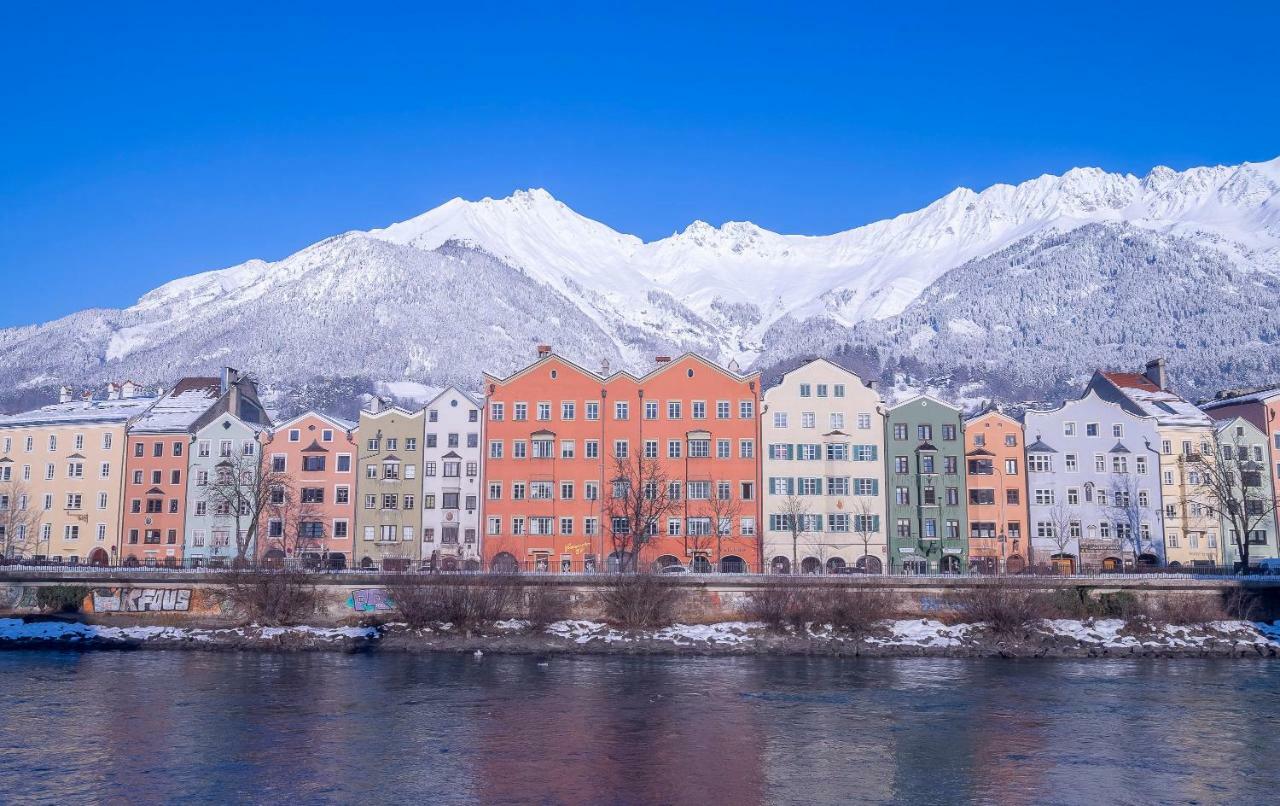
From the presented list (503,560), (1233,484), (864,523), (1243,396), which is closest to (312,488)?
A: (503,560)

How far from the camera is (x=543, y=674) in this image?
50344 millimetres

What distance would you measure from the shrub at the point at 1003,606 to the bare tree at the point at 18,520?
6847cm

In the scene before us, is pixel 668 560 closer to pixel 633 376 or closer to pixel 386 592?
pixel 633 376

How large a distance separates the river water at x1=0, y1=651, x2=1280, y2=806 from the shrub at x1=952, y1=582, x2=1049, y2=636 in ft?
26.1

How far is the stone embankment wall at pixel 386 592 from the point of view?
63781 mm

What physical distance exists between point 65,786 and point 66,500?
2509 inches

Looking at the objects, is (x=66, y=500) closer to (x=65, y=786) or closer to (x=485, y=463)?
(x=485, y=463)

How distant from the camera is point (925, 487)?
261 ft

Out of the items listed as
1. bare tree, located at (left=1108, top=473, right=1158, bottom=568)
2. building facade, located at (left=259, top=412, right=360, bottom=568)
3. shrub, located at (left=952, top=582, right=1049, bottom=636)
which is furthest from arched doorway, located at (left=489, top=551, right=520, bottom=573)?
bare tree, located at (left=1108, top=473, right=1158, bottom=568)

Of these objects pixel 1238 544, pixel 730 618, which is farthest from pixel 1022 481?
pixel 730 618

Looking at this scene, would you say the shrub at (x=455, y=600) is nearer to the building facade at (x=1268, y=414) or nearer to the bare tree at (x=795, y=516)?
the bare tree at (x=795, y=516)

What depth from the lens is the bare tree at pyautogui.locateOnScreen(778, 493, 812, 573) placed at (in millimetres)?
78250

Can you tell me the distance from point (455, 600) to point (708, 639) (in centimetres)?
1475

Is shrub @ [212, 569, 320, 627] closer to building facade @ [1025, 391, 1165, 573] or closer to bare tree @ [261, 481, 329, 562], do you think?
bare tree @ [261, 481, 329, 562]
